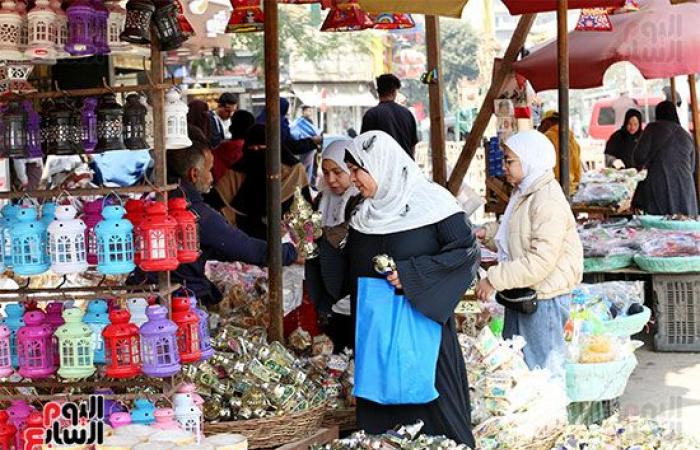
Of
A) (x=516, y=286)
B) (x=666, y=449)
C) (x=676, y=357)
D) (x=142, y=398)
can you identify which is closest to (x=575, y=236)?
(x=516, y=286)

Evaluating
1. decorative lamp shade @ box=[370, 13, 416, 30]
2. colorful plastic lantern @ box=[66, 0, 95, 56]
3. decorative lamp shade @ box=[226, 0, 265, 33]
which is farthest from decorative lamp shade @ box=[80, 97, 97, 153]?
decorative lamp shade @ box=[370, 13, 416, 30]

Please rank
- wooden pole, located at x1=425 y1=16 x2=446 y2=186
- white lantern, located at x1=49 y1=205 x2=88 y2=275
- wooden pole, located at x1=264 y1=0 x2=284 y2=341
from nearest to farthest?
white lantern, located at x1=49 y1=205 x2=88 y2=275 → wooden pole, located at x1=264 y1=0 x2=284 y2=341 → wooden pole, located at x1=425 y1=16 x2=446 y2=186

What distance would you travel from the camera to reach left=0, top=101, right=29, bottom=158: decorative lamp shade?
404cm

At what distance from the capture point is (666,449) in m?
4.83

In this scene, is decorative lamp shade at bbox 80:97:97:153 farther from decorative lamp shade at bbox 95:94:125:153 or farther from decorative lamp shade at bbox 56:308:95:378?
decorative lamp shade at bbox 56:308:95:378

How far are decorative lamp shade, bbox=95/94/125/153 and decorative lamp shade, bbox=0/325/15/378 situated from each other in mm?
755

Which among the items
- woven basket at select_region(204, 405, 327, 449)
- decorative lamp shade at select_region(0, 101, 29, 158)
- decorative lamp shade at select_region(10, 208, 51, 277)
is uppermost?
decorative lamp shade at select_region(0, 101, 29, 158)

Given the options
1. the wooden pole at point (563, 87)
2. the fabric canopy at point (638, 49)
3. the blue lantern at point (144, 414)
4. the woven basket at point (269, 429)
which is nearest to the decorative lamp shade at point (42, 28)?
the blue lantern at point (144, 414)

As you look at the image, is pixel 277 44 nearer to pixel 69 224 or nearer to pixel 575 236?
pixel 575 236

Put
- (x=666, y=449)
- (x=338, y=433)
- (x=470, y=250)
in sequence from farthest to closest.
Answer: (x=338, y=433) → (x=666, y=449) → (x=470, y=250)

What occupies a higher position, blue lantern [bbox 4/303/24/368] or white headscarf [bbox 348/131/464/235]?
white headscarf [bbox 348/131/464/235]

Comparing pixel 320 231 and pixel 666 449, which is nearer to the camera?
pixel 666 449

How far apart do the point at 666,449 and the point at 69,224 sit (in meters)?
2.73

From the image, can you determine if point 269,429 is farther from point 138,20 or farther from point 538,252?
point 138,20
